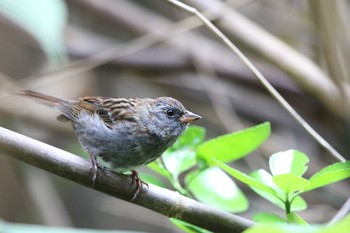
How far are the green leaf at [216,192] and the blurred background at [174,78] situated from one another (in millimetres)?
1491

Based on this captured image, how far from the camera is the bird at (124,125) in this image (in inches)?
96.1

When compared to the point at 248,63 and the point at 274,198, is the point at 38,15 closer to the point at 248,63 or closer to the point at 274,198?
the point at 274,198

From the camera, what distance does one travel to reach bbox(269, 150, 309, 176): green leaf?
4.64ft

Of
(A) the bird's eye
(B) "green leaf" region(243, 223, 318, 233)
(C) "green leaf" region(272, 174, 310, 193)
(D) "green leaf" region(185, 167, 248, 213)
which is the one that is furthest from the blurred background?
(B) "green leaf" region(243, 223, 318, 233)

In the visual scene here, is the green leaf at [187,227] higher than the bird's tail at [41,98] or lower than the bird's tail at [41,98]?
lower

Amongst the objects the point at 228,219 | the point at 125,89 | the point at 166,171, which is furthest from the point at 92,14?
the point at 228,219

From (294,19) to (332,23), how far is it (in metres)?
2.85

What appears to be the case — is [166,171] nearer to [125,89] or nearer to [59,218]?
[59,218]

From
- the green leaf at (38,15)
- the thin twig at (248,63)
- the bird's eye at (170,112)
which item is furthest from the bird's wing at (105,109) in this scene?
the green leaf at (38,15)

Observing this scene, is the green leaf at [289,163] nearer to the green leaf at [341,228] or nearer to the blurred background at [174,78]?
the green leaf at [341,228]

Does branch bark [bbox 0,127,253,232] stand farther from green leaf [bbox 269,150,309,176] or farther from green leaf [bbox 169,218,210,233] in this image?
green leaf [bbox 269,150,309,176]

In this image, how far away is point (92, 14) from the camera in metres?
4.26

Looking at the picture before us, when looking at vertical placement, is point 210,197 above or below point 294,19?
below

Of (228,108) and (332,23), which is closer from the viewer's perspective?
(332,23)
